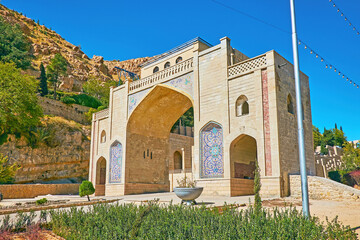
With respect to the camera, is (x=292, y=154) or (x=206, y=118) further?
(x=206, y=118)

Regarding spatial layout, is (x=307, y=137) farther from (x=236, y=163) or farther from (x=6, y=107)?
(x=6, y=107)

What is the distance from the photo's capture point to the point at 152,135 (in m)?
21.3

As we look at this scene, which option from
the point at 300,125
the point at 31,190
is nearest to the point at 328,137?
the point at 31,190


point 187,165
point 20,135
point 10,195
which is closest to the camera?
point 10,195

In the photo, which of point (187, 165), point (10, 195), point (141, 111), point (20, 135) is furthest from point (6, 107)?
point (187, 165)

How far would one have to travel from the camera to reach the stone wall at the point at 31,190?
19.7 m

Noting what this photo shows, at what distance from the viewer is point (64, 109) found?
3519 cm

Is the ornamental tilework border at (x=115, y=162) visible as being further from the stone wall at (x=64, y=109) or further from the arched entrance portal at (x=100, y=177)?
the stone wall at (x=64, y=109)

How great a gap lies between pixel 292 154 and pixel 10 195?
1774 cm

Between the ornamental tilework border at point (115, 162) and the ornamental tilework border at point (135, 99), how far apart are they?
8.46ft

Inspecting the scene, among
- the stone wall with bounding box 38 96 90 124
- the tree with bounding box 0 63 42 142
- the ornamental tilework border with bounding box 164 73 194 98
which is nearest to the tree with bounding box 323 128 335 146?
the stone wall with bounding box 38 96 90 124

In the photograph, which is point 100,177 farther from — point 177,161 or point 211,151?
point 211,151

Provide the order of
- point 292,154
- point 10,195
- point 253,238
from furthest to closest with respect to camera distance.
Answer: point 10,195, point 292,154, point 253,238

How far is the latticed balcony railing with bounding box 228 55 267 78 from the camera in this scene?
1364 cm
